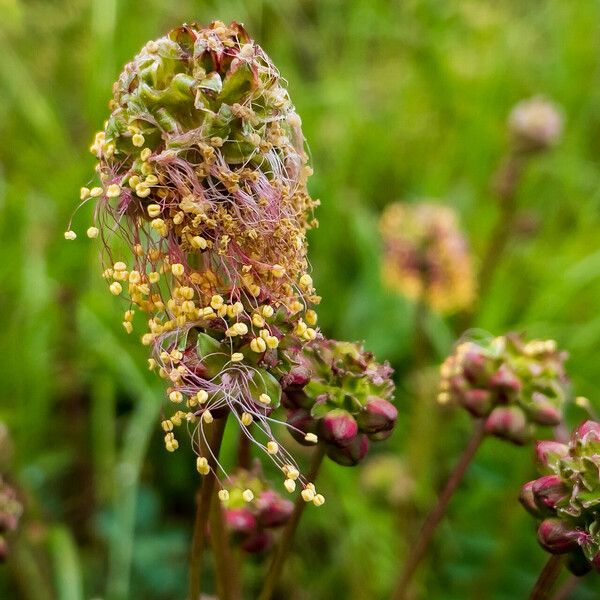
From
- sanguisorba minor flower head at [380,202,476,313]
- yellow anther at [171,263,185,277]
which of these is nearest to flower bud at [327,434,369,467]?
yellow anther at [171,263,185,277]

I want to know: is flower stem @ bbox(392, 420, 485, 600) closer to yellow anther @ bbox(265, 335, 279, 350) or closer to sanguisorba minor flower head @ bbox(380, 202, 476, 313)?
yellow anther @ bbox(265, 335, 279, 350)

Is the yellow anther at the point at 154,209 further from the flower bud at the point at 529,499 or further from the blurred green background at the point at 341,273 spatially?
the blurred green background at the point at 341,273

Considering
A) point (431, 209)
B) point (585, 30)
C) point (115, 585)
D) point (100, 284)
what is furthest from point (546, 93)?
point (115, 585)

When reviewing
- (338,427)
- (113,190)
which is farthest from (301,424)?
(113,190)

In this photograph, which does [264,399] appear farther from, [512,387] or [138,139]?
[512,387]

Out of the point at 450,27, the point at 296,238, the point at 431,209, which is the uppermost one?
the point at 296,238

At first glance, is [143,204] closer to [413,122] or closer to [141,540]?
[141,540]

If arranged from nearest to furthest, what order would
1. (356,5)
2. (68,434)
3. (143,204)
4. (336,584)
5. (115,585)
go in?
1. (143,204)
2. (115,585)
3. (336,584)
4. (68,434)
5. (356,5)
